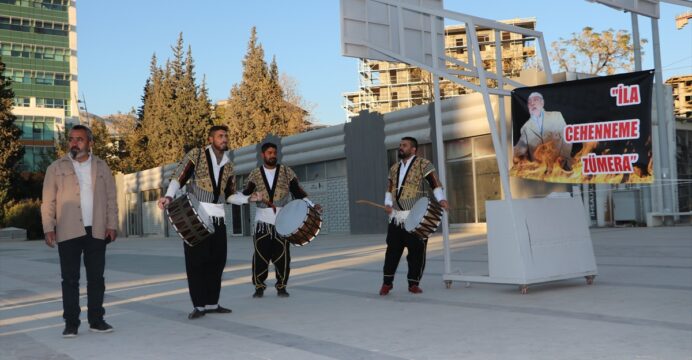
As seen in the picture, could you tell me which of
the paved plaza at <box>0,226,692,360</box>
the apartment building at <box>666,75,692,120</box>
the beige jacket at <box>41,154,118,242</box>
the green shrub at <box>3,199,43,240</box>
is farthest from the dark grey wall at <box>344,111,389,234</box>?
the green shrub at <box>3,199,43,240</box>

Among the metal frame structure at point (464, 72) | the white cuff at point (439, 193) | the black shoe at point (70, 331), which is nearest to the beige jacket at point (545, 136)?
the metal frame structure at point (464, 72)

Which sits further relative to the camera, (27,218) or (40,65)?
(40,65)

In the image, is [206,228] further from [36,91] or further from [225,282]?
[36,91]

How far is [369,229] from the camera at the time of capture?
32.6 m

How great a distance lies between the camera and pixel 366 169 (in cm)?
3231

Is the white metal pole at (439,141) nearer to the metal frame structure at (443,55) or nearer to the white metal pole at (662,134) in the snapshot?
the metal frame structure at (443,55)

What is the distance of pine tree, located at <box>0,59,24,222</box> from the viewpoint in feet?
201

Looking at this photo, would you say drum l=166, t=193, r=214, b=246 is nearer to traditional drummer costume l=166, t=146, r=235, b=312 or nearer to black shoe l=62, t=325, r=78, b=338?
traditional drummer costume l=166, t=146, r=235, b=312

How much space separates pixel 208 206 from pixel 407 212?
2.41m

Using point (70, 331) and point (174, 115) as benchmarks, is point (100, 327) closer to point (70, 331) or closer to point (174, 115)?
point (70, 331)

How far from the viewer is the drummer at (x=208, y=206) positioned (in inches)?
331

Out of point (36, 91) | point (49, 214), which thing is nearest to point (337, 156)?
point (49, 214)

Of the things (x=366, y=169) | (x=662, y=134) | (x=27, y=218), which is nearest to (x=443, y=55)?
(x=662, y=134)

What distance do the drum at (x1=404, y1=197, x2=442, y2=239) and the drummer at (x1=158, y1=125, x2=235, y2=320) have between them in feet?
7.01
